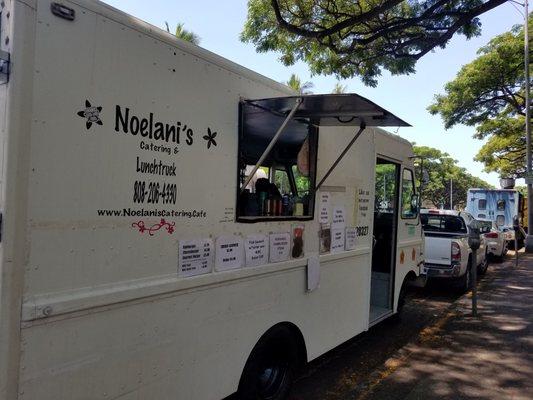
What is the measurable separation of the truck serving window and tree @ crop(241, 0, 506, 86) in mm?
5868

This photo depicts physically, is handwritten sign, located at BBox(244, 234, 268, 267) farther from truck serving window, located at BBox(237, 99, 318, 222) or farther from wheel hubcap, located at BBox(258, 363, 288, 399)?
wheel hubcap, located at BBox(258, 363, 288, 399)

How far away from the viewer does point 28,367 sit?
215 centimetres

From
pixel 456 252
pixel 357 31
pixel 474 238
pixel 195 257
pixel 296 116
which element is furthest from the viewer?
pixel 357 31

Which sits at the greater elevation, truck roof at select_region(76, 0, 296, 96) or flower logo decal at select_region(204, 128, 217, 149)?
truck roof at select_region(76, 0, 296, 96)

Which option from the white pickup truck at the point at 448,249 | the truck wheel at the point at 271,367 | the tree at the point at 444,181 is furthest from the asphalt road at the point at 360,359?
the tree at the point at 444,181

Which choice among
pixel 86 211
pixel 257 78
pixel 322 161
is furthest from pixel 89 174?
pixel 322 161

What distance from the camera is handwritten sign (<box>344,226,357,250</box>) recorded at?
16.0ft

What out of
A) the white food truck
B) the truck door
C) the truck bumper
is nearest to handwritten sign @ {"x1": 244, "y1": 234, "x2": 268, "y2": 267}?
the white food truck

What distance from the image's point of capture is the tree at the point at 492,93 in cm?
2031

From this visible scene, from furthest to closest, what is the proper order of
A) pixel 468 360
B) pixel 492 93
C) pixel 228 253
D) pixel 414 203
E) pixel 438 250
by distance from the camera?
1. pixel 492 93
2. pixel 438 250
3. pixel 414 203
4. pixel 468 360
5. pixel 228 253

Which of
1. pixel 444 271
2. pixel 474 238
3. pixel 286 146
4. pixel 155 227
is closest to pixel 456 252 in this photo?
pixel 444 271

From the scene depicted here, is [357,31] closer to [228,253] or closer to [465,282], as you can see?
[465,282]

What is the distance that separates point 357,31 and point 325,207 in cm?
795

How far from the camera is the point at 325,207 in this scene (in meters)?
4.41
